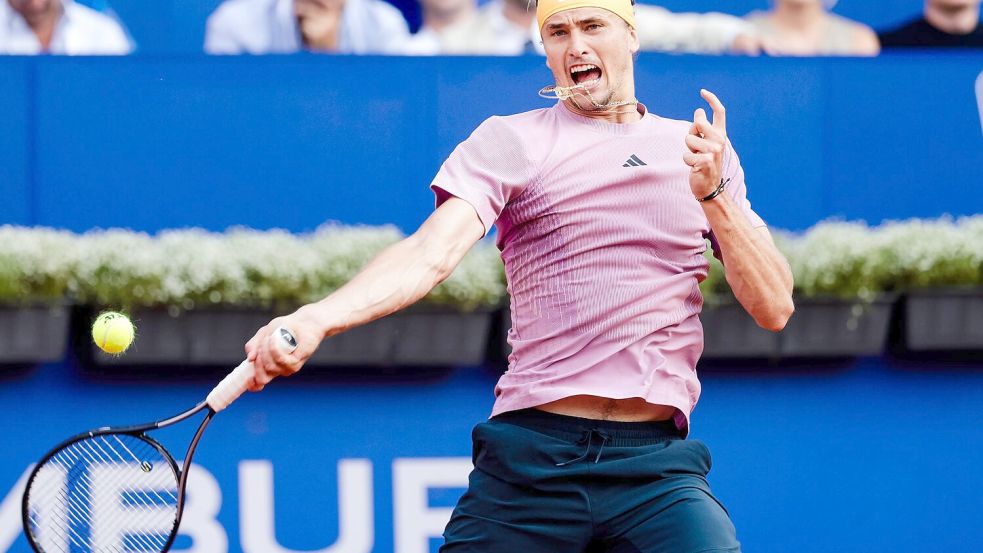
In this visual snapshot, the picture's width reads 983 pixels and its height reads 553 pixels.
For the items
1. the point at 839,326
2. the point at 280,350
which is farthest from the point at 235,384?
the point at 839,326

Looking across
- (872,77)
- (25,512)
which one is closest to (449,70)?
(872,77)

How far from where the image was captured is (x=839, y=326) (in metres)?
4.37

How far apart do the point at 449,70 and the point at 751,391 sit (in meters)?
1.38

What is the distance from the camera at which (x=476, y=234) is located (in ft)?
8.95

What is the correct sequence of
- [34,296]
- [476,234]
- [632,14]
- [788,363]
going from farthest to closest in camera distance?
1. [788,363]
2. [34,296]
3. [632,14]
4. [476,234]

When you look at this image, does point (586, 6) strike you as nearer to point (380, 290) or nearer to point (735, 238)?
point (735, 238)

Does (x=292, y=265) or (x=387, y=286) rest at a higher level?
(x=292, y=265)

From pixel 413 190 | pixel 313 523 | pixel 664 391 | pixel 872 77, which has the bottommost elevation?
pixel 313 523

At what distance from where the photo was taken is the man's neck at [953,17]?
487cm

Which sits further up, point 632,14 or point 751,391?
point 632,14

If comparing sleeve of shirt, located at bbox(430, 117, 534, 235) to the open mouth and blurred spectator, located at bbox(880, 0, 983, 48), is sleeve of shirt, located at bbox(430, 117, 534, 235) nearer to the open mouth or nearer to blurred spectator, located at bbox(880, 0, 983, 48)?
the open mouth

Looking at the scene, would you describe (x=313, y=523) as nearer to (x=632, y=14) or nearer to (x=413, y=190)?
(x=413, y=190)

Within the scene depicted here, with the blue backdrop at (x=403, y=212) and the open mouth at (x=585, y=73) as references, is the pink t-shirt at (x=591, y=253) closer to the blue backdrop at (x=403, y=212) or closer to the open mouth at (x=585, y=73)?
the open mouth at (x=585, y=73)

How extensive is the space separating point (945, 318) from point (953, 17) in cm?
112
